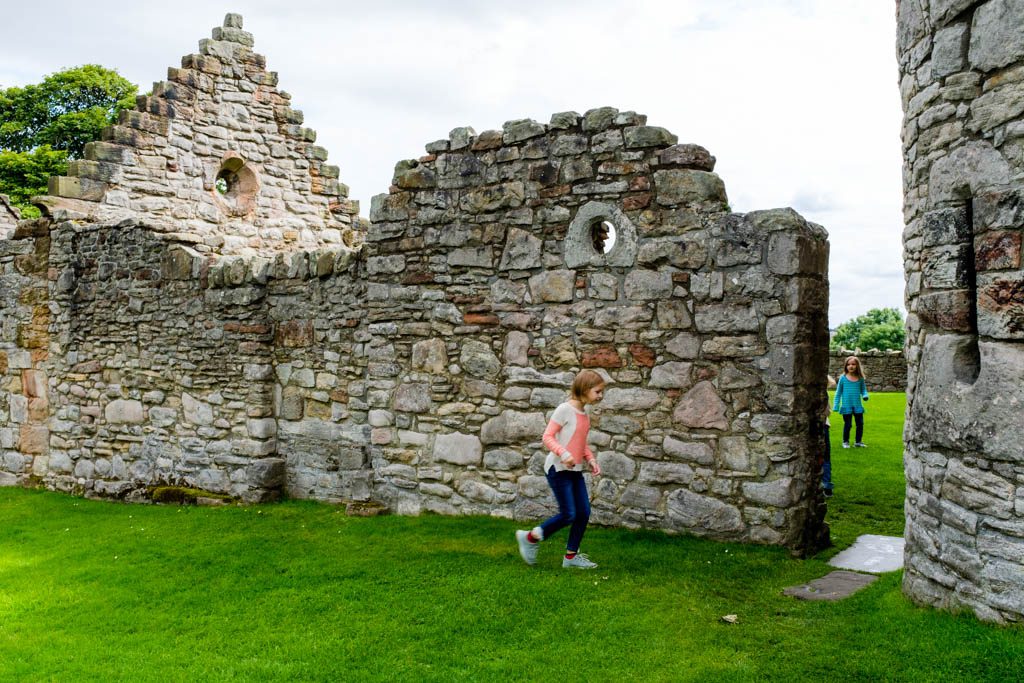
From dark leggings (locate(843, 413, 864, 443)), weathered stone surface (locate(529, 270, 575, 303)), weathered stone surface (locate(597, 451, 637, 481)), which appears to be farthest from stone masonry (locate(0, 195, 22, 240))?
dark leggings (locate(843, 413, 864, 443))

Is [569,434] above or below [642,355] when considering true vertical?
below

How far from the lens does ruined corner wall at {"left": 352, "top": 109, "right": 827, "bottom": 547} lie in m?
6.70

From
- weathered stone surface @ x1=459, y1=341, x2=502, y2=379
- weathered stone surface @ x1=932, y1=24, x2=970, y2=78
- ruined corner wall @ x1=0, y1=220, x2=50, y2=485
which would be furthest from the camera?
ruined corner wall @ x1=0, y1=220, x2=50, y2=485

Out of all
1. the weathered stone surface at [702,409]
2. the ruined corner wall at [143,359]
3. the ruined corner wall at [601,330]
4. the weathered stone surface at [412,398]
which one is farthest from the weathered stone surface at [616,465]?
the ruined corner wall at [143,359]

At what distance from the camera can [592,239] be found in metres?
7.55

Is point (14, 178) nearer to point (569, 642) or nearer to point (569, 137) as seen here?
point (569, 137)

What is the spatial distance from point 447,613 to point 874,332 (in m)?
49.0

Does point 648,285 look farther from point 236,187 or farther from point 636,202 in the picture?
point 236,187

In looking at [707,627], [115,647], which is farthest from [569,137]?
[115,647]

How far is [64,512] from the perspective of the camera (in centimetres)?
1040

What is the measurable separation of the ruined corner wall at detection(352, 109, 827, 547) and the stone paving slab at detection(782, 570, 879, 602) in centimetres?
54

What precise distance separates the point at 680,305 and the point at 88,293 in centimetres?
877

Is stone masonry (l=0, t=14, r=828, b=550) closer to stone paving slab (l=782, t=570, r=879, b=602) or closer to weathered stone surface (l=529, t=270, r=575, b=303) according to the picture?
weathered stone surface (l=529, t=270, r=575, b=303)

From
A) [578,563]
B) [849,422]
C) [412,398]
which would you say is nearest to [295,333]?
[412,398]
